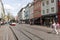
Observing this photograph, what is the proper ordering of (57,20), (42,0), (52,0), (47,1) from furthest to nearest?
(42,0) → (47,1) → (52,0) → (57,20)

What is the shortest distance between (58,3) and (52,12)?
3.90 meters

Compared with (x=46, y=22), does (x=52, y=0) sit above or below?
above

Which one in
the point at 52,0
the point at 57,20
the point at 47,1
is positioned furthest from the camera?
Result: the point at 47,1

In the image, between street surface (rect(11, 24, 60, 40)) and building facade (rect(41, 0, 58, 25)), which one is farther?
building facade (rect(41, 0, 58, 25))

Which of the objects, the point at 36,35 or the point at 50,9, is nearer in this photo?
the point at 36,35

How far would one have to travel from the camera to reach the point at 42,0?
71562mm

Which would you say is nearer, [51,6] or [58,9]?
[58,9]

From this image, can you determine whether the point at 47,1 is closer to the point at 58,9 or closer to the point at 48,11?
the point at 48,11

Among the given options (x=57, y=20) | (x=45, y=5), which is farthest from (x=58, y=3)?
(x=45, y=5)

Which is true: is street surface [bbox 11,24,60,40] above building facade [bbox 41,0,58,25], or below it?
below

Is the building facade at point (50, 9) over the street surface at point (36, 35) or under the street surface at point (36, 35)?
over

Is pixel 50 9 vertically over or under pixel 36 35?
over

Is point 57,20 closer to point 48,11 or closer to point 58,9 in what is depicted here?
point 58,9

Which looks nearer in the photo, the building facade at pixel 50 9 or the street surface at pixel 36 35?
the street surface at pixel 36 35
